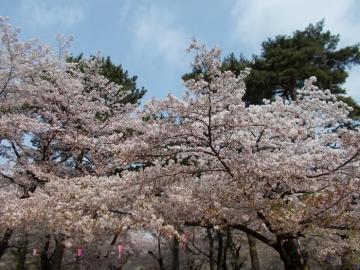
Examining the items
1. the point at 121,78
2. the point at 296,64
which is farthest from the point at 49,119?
the point at 296,64

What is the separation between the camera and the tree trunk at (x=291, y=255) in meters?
9.22

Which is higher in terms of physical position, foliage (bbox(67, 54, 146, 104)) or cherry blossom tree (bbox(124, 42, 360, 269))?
foliage (bbox(67, 54, 146, 104))

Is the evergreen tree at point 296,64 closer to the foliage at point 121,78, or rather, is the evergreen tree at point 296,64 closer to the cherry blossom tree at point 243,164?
the foliage at point 121,78

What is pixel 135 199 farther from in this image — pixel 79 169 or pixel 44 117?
pixel 44 117

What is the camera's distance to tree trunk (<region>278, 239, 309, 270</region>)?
9219 mm

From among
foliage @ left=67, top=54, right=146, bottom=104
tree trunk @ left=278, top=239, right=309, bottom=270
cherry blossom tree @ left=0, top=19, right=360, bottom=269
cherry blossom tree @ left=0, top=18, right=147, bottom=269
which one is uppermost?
foliage @ left=67, top=54, right=146, bottom=104

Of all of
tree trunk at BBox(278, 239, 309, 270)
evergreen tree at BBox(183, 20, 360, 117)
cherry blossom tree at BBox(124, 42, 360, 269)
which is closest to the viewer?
cherry blossom tree at BBox(124, 42, 360, 269)

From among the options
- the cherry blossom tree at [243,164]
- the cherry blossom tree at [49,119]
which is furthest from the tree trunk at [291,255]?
the cherry blossom tree at [49,119]

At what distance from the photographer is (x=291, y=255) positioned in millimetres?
9406

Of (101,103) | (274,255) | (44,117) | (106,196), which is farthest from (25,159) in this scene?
(274,255)

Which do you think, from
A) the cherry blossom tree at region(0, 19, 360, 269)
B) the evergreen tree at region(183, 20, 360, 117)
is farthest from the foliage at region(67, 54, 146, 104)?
the cherry blossom tree at region(0, 19, 360, 269)

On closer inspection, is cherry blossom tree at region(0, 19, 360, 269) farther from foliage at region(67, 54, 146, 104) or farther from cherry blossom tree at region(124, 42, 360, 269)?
foliage at region(67, 54, 146, 104)

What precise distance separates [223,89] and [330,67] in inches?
632

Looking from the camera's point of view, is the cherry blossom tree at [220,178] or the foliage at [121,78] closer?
the cherry blossom tree at [220,178]
